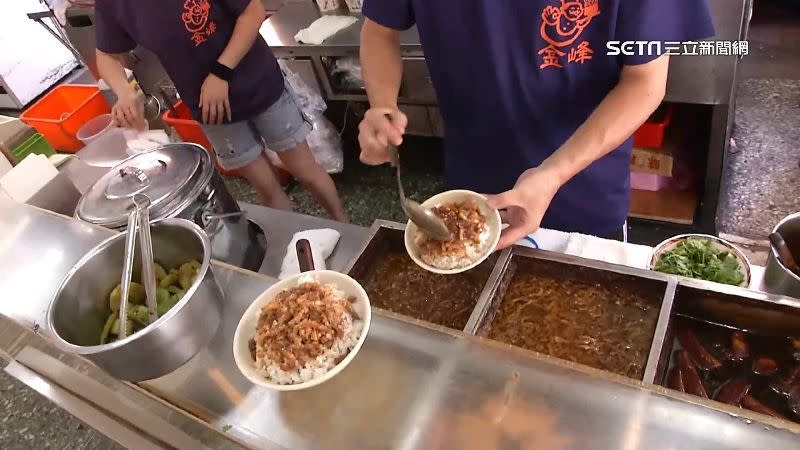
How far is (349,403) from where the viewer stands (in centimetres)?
108

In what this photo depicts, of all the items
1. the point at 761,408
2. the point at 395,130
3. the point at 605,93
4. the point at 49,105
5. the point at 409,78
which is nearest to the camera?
the point at 761,408

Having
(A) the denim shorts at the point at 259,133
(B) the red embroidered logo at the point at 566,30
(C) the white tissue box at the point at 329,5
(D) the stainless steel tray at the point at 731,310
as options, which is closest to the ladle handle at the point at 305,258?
(B) the red embroidered logo at the point at 566,30

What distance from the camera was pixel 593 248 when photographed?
1.90 metres

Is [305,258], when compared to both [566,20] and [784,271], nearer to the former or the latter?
[566,20]

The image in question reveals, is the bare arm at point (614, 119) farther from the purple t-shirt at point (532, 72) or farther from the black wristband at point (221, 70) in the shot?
the black wristband at point (221, 70)

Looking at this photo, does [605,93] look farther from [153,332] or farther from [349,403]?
[153,332]

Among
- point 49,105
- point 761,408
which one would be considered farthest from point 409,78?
point 49,105

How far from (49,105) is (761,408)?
5.69 meters

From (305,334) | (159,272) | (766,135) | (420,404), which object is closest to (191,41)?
(159,272)

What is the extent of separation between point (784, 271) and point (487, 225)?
0.82 m

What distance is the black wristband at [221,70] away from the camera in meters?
2.94

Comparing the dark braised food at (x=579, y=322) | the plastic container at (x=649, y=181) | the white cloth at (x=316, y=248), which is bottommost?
the plastic container at (x=649, y=181)

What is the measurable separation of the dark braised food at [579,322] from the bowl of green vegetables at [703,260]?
0.74 ft

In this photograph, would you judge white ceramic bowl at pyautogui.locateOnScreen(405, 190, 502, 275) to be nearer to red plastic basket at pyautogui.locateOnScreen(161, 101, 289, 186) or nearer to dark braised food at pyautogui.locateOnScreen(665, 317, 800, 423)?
dark braised food at pyautogui.locateOnScreen(665, 317, 800, 423)
